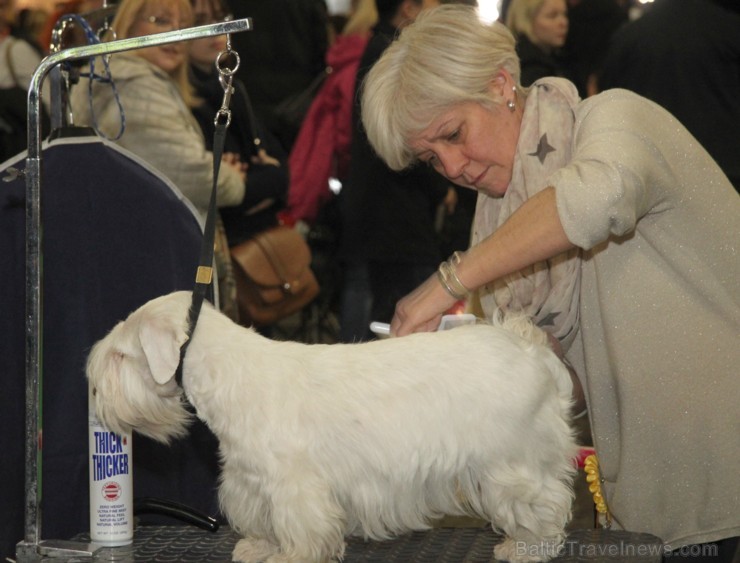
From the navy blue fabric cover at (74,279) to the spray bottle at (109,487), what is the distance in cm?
27

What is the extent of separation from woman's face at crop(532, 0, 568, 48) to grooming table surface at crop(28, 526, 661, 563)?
3148mm

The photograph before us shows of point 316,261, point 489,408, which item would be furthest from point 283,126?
point 489,408

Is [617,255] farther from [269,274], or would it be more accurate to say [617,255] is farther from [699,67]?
[699,67]

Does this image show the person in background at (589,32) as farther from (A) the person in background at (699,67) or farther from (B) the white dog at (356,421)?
(B) the white dog at (356,421)

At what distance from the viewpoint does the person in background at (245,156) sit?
13.2ft

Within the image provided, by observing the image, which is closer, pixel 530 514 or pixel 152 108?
pixel 530 514

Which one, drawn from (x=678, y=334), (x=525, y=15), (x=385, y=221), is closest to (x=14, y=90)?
(x=385, y=221)

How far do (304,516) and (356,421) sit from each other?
0.18 m

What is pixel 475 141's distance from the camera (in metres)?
2.18

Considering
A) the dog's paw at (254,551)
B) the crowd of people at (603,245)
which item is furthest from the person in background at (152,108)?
the dog's paw at (254,551)

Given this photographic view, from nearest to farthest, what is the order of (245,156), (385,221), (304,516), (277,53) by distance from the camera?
(304,516)
(245,156)
(385,221)
(277,53)

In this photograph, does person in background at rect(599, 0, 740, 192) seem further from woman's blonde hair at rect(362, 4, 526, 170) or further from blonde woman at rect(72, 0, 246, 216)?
woman's blonde hair at rect(362, 4, 526, 170)

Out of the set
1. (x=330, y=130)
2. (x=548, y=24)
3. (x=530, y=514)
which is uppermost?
(x=548, y=24)

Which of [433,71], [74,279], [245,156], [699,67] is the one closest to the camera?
[433,71]
